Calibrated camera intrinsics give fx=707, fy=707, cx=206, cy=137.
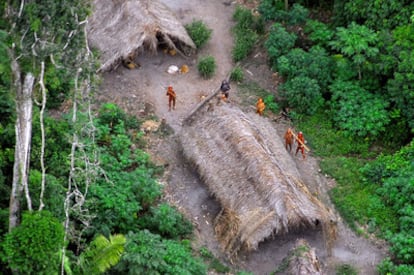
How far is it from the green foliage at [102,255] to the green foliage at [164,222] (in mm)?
2198

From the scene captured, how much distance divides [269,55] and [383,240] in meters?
6.92

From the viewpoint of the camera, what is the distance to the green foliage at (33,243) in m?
11.3

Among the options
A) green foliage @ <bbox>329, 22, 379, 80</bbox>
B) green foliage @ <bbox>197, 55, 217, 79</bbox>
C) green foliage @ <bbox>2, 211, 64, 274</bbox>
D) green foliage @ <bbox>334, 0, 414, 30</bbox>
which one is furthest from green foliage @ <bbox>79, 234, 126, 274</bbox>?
green foliage @ <bbox>334, 0, 414, 30</bbox>

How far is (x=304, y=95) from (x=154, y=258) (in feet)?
24.3

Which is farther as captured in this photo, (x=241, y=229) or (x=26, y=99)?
(x=241, y=229)

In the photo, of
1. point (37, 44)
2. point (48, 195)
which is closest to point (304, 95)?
point (48, 195)

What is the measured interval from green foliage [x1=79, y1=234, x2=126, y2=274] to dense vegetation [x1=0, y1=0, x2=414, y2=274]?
2cm

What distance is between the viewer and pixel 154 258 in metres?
13.6

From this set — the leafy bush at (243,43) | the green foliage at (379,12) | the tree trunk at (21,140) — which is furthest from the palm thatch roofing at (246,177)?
the tree trunk at (21,140)

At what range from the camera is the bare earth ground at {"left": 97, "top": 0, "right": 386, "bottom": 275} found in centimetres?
1535

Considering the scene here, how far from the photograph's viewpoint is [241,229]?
48.6 ft

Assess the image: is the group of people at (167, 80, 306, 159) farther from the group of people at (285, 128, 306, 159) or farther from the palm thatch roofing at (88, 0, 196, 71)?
the palm thatch roofing at (88, 0, 196, 71)

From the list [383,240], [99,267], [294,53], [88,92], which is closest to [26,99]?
[88,92]

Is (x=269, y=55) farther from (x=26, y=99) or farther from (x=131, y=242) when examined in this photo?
(x=26, y=99)
